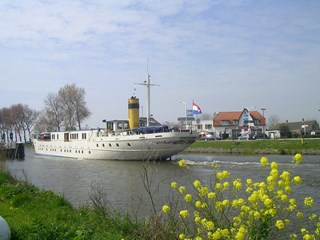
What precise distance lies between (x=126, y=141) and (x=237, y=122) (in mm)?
55622

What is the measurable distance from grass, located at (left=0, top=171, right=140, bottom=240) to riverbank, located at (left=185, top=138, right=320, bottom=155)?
34.7 metres

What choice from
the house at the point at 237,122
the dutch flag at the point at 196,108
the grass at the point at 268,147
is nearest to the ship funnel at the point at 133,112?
the dutch flag at the point at 196,108

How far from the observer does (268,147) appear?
156 ft

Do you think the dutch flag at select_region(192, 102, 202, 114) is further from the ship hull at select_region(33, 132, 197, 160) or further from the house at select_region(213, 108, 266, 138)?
the house at select_region(213, 108, 266, 138)

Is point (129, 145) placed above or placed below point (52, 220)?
above

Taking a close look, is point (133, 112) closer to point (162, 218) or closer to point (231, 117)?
point (162, 218)

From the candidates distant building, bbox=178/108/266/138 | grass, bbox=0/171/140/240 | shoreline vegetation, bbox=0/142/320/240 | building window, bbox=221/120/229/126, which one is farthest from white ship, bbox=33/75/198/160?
building window, bbox=221/120/229/126

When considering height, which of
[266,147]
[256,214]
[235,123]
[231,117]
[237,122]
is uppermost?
[231,117]

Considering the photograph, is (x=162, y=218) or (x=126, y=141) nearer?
(x=162, y=218)

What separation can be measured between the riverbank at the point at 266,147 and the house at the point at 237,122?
33139 millimetres

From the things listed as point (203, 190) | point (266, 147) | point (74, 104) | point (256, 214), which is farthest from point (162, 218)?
point (74, 104)

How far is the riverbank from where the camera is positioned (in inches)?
1722

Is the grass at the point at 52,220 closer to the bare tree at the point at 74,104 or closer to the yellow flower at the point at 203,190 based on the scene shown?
the yellow flower at the point at 203,190

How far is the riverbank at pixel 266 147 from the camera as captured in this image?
43750 mm
